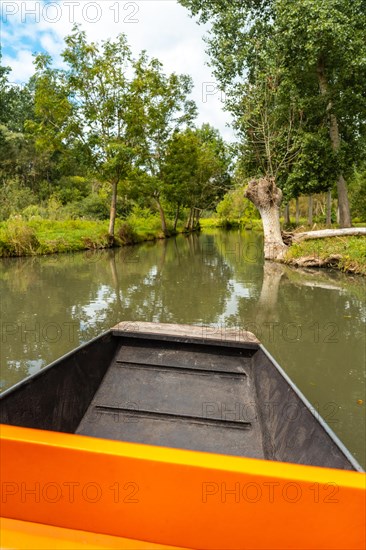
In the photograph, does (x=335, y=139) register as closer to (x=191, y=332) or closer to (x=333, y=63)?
(x=333, y=63)

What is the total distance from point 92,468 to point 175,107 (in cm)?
2504

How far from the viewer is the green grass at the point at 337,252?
11.0 meters

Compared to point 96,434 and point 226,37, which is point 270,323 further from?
point 226,37

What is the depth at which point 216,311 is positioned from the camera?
6828mm

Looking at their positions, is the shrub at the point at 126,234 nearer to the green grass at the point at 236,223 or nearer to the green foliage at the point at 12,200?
the green foliage at the point at 12,200

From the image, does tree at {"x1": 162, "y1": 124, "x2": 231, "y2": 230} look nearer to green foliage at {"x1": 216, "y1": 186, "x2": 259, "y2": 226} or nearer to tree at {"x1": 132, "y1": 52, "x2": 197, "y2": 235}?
tree at {"x1": 132, "y1": 52, "x2": 197, "y2": 235}

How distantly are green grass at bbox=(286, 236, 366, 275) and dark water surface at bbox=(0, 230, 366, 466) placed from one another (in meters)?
0.56

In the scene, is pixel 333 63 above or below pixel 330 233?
above

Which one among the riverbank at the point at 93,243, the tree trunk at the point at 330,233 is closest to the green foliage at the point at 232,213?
the riverbank at the point at 93,243

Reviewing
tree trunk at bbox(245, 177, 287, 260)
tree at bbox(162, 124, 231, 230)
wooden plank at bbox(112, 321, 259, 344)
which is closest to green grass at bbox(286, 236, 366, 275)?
tree trunk at bbox(245, 177, 287, 260)

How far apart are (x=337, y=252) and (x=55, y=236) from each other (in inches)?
470

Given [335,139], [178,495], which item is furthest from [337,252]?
[178,495]

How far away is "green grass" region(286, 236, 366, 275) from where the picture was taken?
1096cm

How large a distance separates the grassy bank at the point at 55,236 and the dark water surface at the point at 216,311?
1.87 meters
